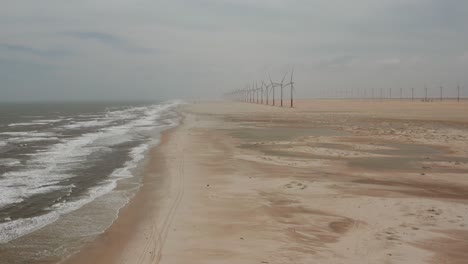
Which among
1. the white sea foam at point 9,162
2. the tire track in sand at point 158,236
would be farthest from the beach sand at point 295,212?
the white sea foam at point 9,162

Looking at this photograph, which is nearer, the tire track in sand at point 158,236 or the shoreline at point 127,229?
the tire track in sand at point 158,236

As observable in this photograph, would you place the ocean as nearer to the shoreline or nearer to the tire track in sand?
the shoreline

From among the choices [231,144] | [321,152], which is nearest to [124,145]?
[231,144]

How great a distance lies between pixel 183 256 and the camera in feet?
24.0

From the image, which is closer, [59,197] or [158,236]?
[158,236]

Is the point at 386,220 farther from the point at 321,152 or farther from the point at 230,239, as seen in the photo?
the point at 321,152

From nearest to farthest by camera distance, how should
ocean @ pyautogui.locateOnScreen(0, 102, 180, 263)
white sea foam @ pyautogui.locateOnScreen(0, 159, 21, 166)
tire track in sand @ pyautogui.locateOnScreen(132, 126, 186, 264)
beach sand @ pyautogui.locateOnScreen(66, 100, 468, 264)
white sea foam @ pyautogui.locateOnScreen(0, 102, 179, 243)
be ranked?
tire track in sand @ pyautogui.locateOnScreen(132, 126, 186, 264), beach sand @ pyautogui.locateOnScreen(66, 100, 468, 264), ocean @ pyautogui.locateOnScreen(0, 102, 180, 263), white sea foam @ pyautogui.locateOnScreen(0, 102, 179, 243), white sea foam @ pyautogui.locateOnScreen(0, 159, 21, 166)

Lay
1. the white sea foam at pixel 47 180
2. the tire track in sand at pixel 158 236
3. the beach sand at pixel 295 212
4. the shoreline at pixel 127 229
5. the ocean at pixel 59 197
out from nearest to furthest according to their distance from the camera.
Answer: the tire track in sand at pixel 158 236 < the beach sand at pixel 295 212 < the shoreline at pixel 127 229 < the ocean at pixel 59 197 < the white sea foam at pixel 47 180

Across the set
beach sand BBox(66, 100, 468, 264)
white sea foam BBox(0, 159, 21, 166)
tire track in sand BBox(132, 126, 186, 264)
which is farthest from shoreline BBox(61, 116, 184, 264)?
white sea foam BBox(0, 159, 21, 166)

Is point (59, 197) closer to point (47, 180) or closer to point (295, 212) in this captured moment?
point (47, 180)

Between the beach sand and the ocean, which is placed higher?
the beach sand

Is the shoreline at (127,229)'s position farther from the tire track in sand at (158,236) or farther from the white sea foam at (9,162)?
the white sea foam at (9,162)

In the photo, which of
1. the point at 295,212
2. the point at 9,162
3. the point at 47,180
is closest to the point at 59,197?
the point at 47,180

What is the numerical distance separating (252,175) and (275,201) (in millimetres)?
3935
